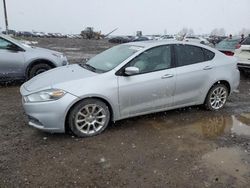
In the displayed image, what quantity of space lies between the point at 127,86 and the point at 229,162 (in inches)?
78.7

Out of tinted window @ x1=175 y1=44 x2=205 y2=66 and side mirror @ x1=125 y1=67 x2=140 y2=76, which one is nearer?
side mirror @ x1=125 y1=67 x2=140 y2=76

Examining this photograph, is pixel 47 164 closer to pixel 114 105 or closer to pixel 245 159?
pixel 114 105

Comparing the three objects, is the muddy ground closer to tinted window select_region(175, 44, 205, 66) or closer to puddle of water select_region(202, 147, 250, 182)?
puddle of water select_region(202, 147, 250, 182)

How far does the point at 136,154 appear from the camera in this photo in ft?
14.9

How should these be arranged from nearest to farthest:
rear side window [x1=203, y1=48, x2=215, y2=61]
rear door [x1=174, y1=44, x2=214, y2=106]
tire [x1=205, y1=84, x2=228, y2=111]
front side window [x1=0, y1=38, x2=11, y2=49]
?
rear door [x1=174, y1=44, x2=214, y2=106] < rear side window [x1=203, y1=48, x2=215, y2=61] < tire [x1=205, y1=84, x2=228, y2=111] < front side window [x1=0, y1=38, x2=11, y2=49]

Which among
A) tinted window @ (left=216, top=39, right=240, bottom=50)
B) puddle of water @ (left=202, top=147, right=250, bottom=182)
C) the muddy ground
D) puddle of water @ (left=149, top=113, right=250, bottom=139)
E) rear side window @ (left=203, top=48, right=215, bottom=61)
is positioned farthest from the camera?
tinted window @ (left=216, top=39, right=240, bottom=50)

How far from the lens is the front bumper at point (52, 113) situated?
479 centimetres

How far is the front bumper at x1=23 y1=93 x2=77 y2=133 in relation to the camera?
479 centimetres

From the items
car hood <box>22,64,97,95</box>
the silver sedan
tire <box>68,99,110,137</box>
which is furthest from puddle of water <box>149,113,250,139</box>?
car hood <box>22,64,97,95</box>

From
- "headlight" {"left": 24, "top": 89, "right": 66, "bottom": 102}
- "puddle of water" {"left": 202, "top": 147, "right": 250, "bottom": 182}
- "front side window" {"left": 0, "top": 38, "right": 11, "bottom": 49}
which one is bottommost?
"puddle of water" {"left": 202, "top": 147, "right": 250, "bottom": 182}

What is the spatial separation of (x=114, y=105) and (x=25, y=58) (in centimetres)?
458

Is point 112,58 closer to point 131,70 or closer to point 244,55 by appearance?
point 131,70

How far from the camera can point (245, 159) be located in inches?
177

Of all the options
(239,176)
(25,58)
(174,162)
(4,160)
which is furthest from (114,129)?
(25,58)
